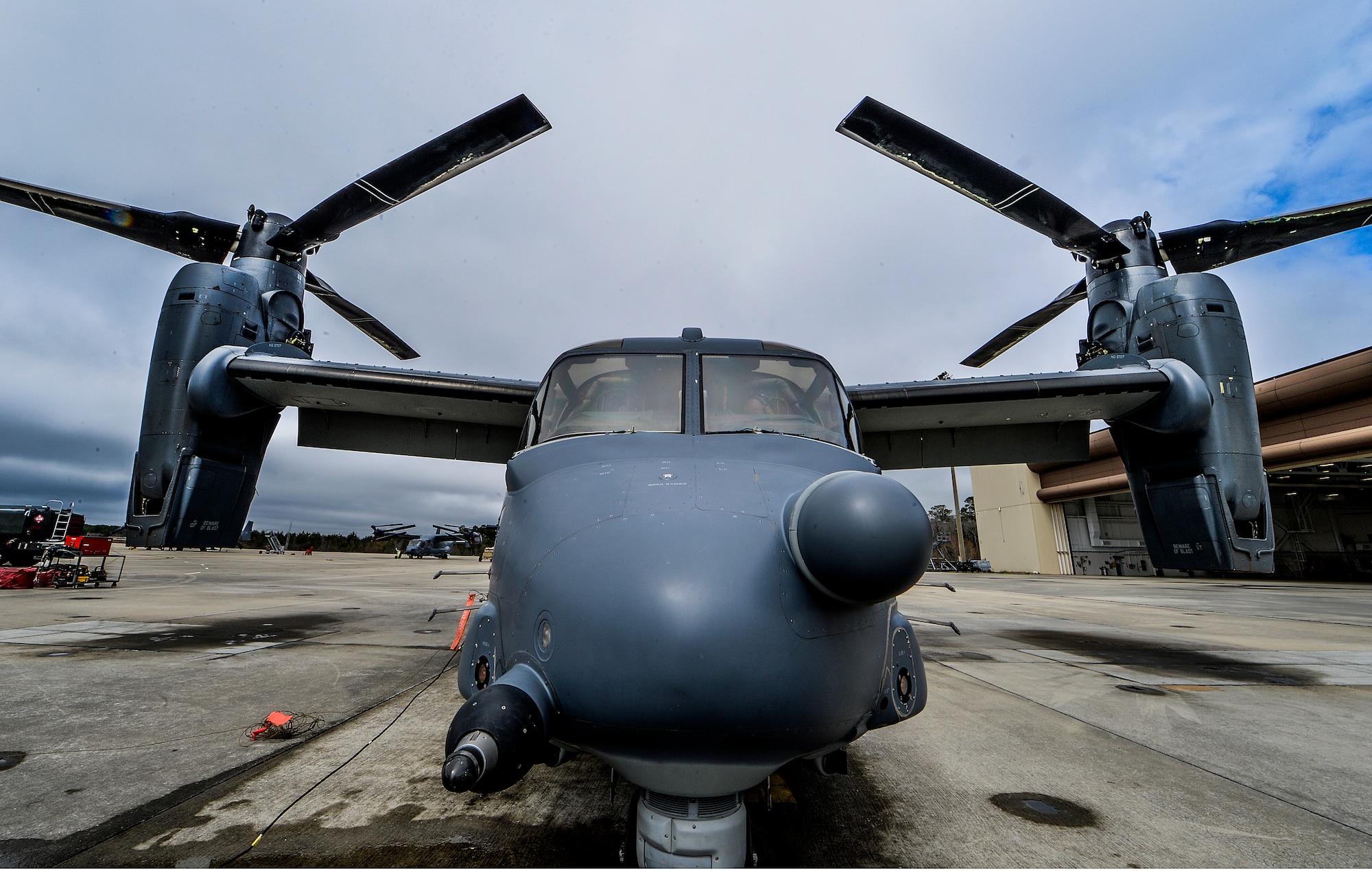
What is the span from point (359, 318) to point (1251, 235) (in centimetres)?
1311

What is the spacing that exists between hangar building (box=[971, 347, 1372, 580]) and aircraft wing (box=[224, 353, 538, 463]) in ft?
91.3

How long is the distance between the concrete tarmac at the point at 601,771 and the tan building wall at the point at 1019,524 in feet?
111

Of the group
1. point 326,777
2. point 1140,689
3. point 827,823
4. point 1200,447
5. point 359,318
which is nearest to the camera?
point 827,823

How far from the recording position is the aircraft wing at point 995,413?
19.1ft

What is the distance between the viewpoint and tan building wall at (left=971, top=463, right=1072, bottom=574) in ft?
121

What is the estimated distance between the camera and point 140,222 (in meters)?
7.15

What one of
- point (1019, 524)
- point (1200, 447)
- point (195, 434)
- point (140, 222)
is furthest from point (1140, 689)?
point (1019, 524)

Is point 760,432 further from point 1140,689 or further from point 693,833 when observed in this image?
point 1140,689

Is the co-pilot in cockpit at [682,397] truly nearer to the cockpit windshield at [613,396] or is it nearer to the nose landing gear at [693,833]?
the cockpit windshield at [613,396]

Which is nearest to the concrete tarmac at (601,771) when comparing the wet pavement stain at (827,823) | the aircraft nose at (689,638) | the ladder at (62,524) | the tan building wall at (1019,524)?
the wet pavement stain at (827,823)

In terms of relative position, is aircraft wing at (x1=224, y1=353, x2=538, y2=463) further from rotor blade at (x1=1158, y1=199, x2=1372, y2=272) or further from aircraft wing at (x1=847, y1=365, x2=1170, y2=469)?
rotor blade at (x1=1158, y1=199, x2=1372, y2=272)

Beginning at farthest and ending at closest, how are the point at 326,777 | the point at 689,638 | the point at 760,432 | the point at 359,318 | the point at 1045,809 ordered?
the point at 359,318 < the point at 326,777 < the point at 1045,809 < the point at 760,432 < the point at 689,638

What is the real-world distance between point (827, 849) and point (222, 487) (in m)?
7.15

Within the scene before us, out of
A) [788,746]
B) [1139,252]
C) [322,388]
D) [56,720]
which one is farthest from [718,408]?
[1139,252]
